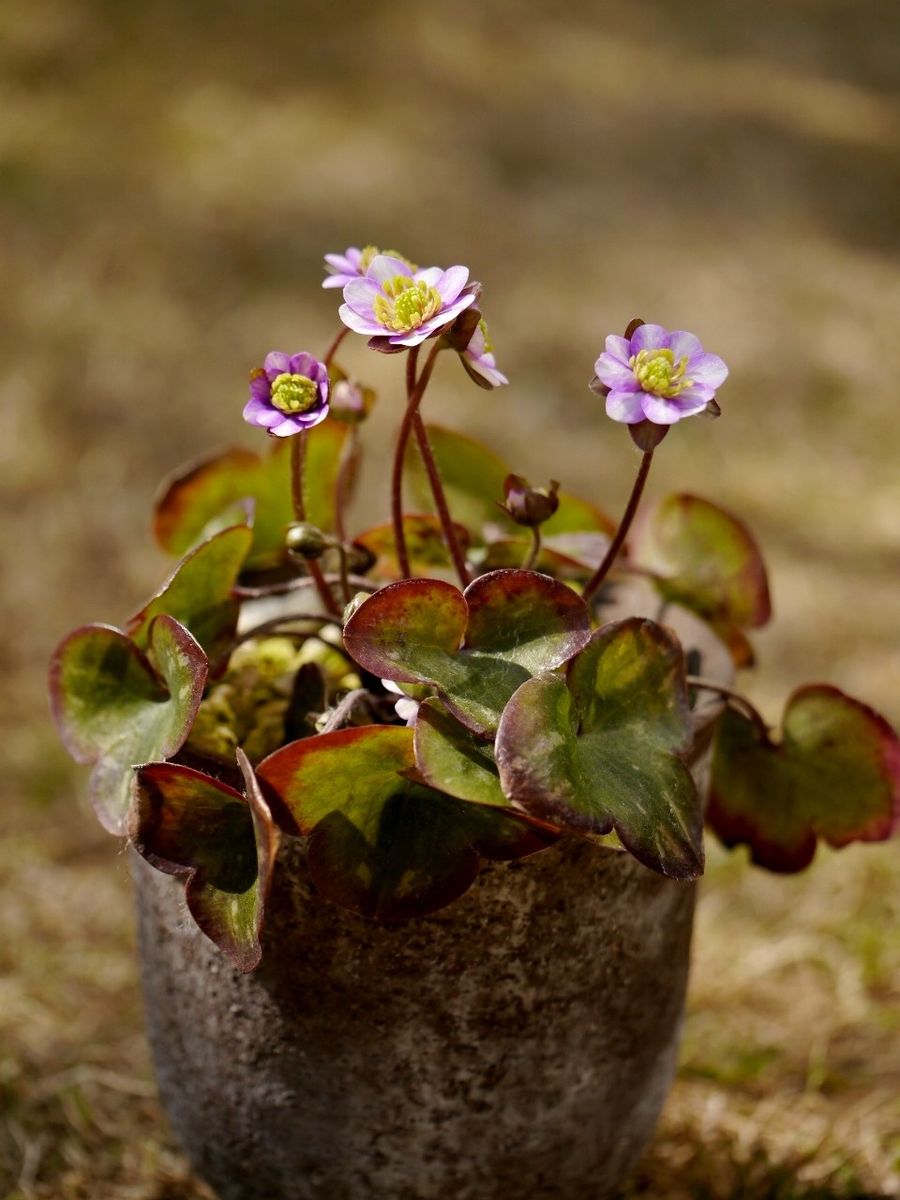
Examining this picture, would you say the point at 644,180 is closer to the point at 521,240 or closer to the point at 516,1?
the point at 521,240

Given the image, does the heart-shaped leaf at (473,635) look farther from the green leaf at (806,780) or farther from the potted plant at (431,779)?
the green leaf at (806,780)

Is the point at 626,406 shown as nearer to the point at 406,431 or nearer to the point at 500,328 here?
the point at 406,431

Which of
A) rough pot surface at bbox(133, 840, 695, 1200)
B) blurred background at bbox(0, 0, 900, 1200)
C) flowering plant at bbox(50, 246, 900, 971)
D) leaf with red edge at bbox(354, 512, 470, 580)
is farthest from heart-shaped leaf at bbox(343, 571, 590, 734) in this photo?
blurred background at bbox(0, 0, 900, 1200)

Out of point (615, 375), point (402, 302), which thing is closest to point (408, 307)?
point (402, 302)

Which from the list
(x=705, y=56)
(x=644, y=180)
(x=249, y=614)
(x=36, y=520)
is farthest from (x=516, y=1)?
(x=249, y=614)

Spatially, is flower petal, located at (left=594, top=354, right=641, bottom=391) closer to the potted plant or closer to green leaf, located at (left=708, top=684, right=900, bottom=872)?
the potted plant
